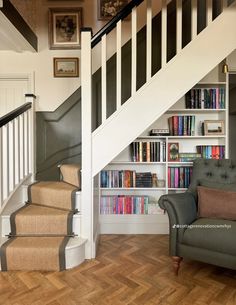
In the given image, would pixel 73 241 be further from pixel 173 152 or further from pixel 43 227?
pixel 173 152

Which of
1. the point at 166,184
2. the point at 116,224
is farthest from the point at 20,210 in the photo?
the point at 166,184

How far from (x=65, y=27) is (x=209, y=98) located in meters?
2.04

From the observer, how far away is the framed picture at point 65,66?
10.2ft

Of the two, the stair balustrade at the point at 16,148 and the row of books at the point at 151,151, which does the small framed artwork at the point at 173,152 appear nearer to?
the row of books at the point at 151,151

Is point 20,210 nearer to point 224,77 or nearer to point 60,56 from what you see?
point 60,56

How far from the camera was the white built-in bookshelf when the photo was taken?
287 cm

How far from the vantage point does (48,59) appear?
122 inches

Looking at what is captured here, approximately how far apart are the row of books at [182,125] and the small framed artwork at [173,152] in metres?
0.15

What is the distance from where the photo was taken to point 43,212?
2.31 metres

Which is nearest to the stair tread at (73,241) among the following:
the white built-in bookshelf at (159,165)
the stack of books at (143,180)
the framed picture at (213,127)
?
the white built-in bookshelf at (159,165)

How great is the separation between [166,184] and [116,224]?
2.53 feet

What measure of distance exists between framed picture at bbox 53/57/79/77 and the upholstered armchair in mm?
2030

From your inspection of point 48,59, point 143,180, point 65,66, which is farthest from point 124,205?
point 48,59

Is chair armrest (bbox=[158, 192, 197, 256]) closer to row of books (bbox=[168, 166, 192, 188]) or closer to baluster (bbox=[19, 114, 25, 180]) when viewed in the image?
row of books (bbox=[168, 166, 192, 188])
